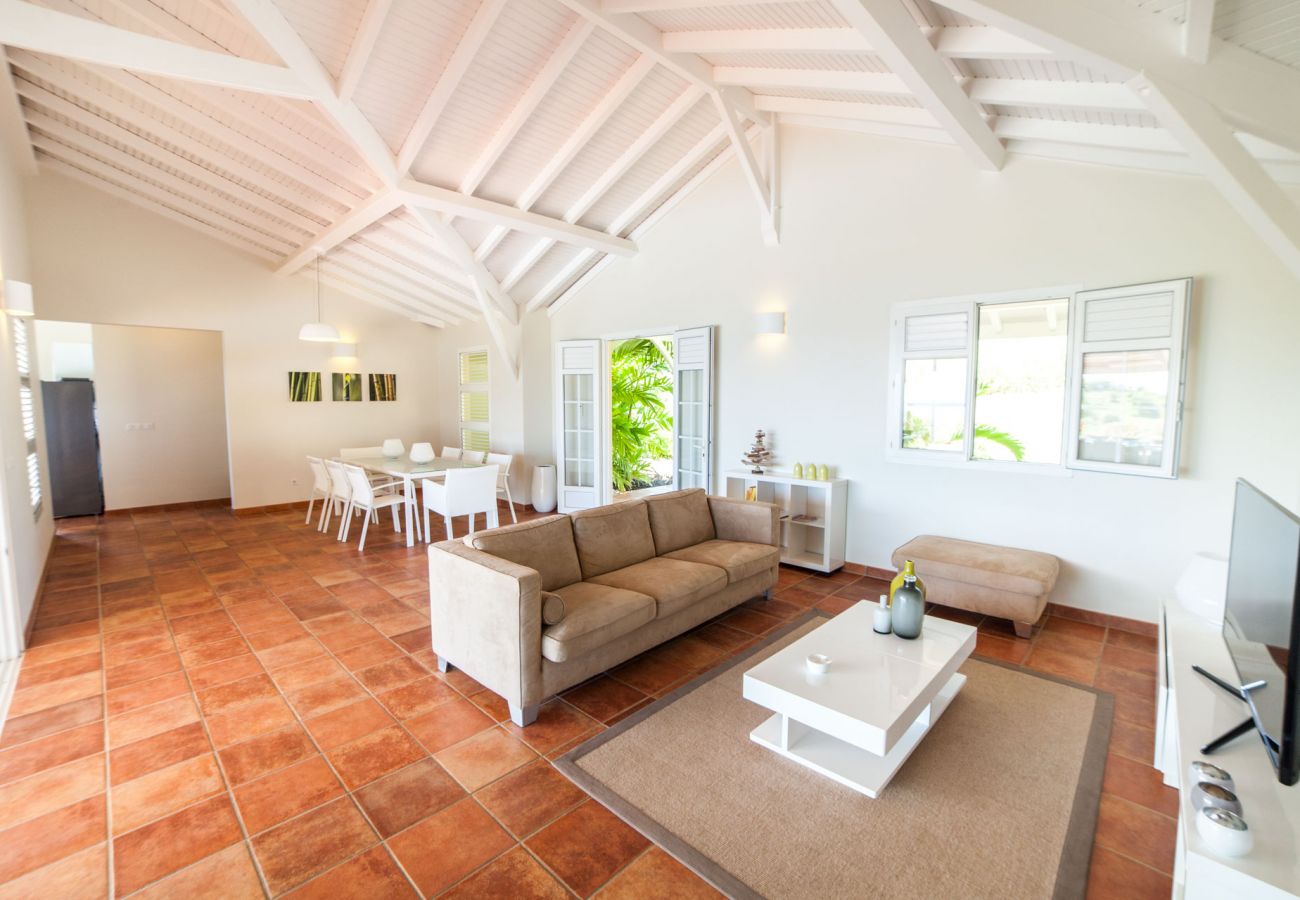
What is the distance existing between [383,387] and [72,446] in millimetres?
3427

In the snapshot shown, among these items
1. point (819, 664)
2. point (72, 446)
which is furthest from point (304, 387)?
point (819, 664)

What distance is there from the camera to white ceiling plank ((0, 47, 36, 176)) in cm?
416

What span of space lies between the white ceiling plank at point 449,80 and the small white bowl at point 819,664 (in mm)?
3714

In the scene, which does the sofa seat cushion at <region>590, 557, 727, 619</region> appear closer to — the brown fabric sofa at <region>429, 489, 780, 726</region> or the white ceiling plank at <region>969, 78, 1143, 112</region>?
the brown fabric sofa at <region>429, 489, 780, 726</region>

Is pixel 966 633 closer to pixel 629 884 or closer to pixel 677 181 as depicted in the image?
pixel 629 884

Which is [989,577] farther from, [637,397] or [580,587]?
[637,397]

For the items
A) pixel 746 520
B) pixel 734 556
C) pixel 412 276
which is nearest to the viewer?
pixel 734 556

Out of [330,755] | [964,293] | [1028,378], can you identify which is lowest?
[330,755]

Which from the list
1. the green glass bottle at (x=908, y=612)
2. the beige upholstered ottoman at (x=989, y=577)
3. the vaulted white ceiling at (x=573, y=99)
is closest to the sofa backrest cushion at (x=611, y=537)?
the green glass bottle at (x=908, y=612)

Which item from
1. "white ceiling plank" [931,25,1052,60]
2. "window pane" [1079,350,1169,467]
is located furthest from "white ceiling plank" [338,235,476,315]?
"window pane" [1079,350,1169,467]

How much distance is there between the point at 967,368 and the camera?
412cm

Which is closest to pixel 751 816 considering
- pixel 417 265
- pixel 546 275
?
pixel 546 275

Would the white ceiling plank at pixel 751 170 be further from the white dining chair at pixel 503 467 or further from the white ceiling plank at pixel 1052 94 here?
the white dining chair at pixel 503 467

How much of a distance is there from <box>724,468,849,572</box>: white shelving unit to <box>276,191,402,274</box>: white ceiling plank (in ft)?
12.5
